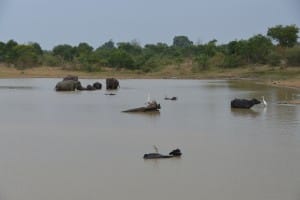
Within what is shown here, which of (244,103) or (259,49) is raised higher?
(259,49)

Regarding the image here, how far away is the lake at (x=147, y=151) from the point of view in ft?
28.5

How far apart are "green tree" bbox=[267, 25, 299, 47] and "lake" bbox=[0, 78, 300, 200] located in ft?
138

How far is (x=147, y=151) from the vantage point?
1195cm

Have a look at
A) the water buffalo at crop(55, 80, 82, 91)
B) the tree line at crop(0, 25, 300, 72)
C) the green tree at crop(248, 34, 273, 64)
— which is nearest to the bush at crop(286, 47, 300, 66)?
the tree line at crop(0, 25, 300, 72)

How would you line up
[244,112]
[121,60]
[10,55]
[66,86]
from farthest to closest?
[121,60] → [10,55] → [66,86] → [244,112]

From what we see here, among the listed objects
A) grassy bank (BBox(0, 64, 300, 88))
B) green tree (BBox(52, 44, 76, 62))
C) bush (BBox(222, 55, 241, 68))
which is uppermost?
green tree (BBox(52, 44, 76, 62))

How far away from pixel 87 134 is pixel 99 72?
4791 cm

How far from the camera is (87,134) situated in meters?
14.6

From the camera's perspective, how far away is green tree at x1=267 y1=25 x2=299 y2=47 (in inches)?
2386

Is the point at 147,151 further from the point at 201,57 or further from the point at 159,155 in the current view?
the point at 201,57

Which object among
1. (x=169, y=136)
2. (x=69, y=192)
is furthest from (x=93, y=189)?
(x=169, y=136)

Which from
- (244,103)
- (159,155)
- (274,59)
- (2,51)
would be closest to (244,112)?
(244,103)

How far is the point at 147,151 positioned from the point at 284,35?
171 feet

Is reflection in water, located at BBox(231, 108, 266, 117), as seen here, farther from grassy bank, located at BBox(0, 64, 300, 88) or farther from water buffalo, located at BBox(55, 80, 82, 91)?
grassy bank, located at BBox(0, 64, 300, 88)
